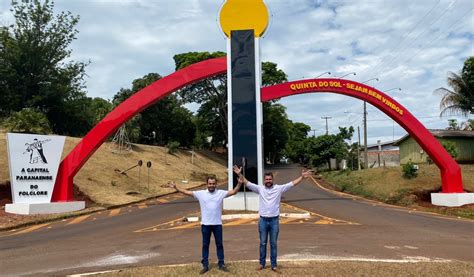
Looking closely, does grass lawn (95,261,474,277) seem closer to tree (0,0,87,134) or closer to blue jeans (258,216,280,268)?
blue jeans (258,216,280,268)

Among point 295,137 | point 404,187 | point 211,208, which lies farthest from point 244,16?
point 295,137

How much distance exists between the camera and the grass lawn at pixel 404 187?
22.2 metres

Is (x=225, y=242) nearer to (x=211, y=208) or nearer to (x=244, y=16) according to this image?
(x=211, y=208)

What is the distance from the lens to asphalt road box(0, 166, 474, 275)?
354 inches

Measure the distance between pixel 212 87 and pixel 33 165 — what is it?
3649 centimetres

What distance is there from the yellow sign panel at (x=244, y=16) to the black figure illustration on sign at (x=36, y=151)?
9426mm

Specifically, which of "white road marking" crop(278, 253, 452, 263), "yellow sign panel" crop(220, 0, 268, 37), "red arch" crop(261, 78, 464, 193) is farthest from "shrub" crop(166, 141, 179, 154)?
"white road marking" crop(278, 253, 452, 263)

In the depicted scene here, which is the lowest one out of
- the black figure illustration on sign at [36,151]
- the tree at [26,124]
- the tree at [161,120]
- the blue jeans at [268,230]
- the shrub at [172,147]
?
the blue jeans at [268,230]

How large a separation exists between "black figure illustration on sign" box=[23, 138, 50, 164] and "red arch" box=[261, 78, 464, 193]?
32.9ft

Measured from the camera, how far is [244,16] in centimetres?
1844

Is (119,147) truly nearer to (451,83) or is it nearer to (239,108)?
(239,108)

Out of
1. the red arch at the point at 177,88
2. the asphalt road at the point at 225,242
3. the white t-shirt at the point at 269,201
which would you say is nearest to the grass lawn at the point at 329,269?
the asphalt road at the point at 225,242

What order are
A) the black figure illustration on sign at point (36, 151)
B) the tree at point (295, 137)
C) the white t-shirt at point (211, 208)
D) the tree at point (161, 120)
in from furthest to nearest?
1. the tree at point (295, 137)
2. the tree at point (161, 120)
3. the black figure illustration on sign at point (36, 151)
4. the white t-shirt at point (211, 208)

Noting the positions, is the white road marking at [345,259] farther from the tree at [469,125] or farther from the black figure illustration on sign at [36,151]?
the tree at [469,125]
